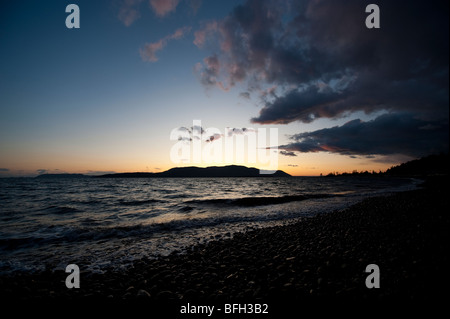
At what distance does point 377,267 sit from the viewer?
5312 mm

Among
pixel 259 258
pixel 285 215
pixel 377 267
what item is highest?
pixel 377 267

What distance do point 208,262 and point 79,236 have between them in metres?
9.08

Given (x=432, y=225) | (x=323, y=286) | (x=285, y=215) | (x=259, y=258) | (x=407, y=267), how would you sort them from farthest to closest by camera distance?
(x=285, y=215), (x=432, y=225), (x=259, y=258), (x=407, y=267), (x=323, y=286)

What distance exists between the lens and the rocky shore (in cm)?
447

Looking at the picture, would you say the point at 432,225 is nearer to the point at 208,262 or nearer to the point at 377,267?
the point at 377,267

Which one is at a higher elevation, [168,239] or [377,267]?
[377,267]

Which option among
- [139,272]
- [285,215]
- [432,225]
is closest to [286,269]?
[139,272]

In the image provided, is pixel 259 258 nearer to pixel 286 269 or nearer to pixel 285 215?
pixel 286 269

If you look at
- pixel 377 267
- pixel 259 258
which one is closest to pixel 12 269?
pixel 259 258

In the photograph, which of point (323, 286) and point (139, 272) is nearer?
point (323, 286)

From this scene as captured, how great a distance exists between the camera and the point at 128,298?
15.5ft

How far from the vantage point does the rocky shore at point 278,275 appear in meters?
4.47

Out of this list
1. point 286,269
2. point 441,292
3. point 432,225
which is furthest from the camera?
point 432,225

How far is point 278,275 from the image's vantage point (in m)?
5.38
